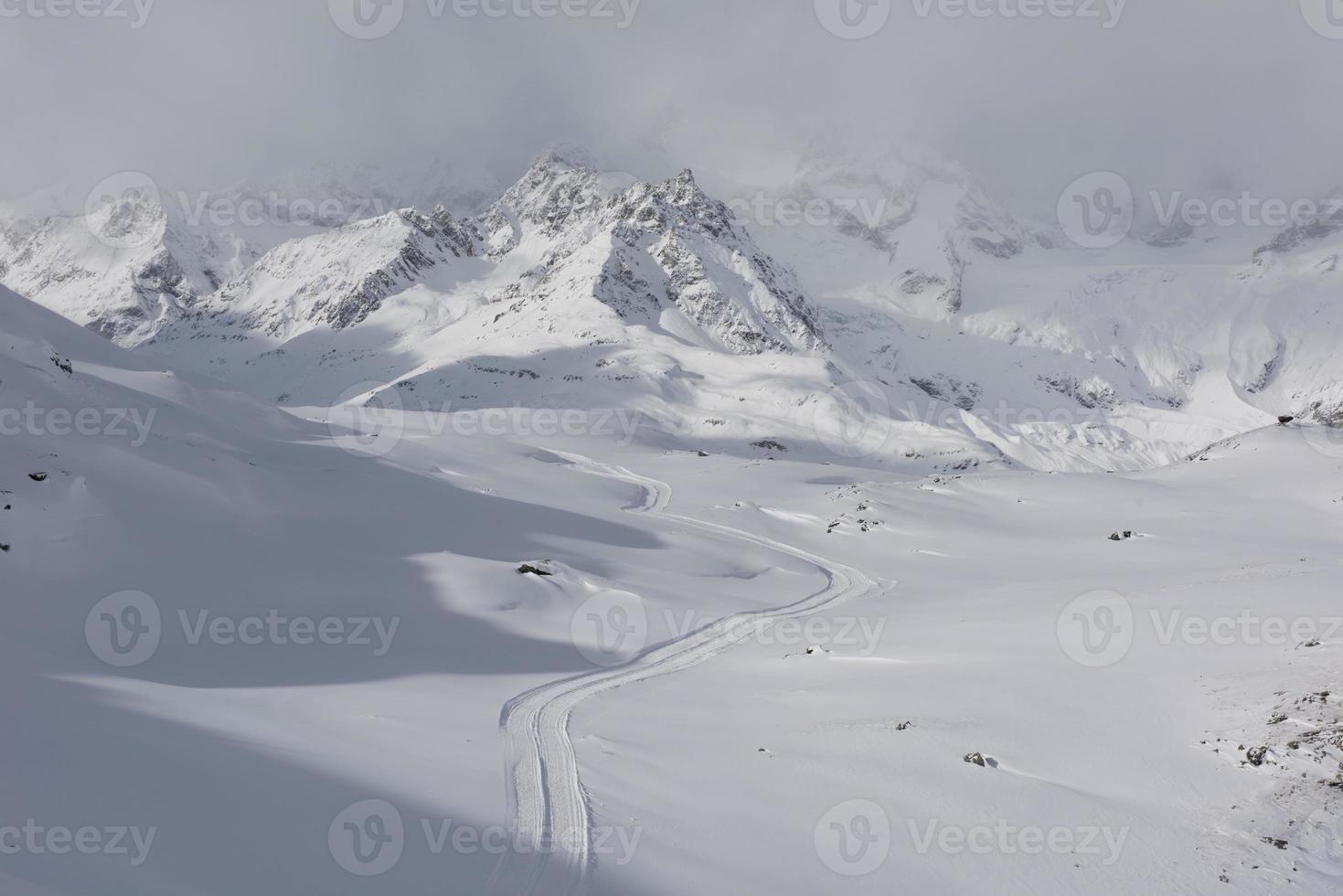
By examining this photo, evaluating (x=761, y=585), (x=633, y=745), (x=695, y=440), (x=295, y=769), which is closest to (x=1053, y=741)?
(x=633, y=745)

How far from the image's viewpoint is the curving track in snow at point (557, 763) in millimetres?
8398

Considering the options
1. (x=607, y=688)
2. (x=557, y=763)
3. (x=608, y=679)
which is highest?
(x=608, y=679)

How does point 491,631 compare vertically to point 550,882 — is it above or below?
above

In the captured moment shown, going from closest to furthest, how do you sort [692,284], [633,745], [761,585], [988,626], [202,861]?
[202,861] < [633,745] < [988,626] < [761,585] < [692,284]

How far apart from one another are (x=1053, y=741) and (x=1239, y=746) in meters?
2.39

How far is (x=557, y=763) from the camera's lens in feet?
39.7

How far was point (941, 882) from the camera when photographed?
28.3 feet

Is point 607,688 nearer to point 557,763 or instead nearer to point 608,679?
point 608,679

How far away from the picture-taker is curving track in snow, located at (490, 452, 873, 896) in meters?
8.40

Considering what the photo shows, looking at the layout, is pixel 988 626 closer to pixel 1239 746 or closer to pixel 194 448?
pixel 1239 746

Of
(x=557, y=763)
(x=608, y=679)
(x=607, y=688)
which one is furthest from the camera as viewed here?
(x=608, y=679)

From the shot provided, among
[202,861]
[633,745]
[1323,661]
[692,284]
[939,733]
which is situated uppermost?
[692,284]

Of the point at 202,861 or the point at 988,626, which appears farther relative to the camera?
the point at 988,626

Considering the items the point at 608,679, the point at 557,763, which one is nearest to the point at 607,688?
the point at 608,679
